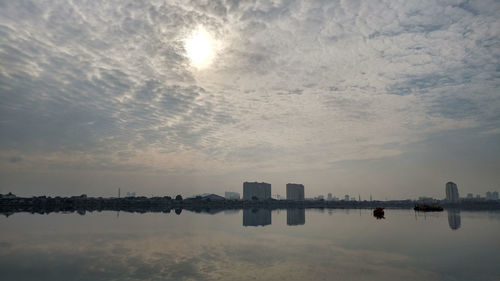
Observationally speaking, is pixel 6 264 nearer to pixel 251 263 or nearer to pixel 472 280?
pixel 251 263

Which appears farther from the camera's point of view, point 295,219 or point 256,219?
point 295,219

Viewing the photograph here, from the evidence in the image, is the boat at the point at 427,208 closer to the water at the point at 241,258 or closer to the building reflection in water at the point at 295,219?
the building reflection in water at the point at 295,219

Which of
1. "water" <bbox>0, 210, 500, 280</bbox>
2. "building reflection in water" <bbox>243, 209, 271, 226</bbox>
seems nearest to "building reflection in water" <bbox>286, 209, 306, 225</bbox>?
"building reflection in water" <bbox>243, 209, 271, 226</bbox>

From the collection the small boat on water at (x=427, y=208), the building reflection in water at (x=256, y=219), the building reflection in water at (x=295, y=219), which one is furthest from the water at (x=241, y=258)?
the small boat on water at (x=427, y=208)

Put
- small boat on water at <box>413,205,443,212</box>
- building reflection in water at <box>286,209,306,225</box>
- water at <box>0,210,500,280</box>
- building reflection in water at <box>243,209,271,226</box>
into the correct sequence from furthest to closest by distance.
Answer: small boat on water at <box>413,205,443,212</box> < building reflection in water at <box>286,209,306,225</box> < building reflection in water at <box>243,209,271,226</box> < water at <box>0,210,500,280</box>

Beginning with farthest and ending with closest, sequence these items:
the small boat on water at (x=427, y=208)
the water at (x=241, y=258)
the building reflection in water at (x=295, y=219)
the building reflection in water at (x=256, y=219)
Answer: the small boat on water at (x=427, y=208)
the building reflection in water at (x=295, y=219)
the building reflection in water at (x=256, y=219)
the water at (x=241, y=258)

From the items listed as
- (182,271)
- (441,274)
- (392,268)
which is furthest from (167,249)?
(441,274)

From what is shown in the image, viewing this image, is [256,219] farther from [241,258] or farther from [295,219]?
[241,258]

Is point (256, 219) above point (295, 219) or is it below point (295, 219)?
above

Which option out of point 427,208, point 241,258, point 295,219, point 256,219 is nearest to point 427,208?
point 427,208

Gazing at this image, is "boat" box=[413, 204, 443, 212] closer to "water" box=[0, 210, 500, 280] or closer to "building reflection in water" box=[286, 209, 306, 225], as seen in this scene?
"building reflection in water" box=[286, 209, 306, 225]

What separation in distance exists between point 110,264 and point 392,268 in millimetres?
30072

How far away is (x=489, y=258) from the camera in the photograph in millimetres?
40312

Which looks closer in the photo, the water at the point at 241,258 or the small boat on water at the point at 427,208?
the water at the point at 241,258
